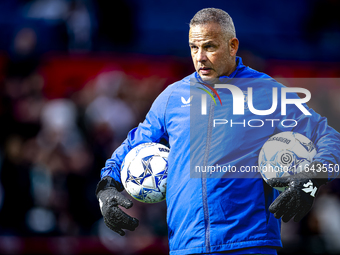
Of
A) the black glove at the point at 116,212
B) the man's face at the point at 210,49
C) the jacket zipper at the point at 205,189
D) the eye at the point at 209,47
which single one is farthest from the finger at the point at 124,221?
the eye at the point at 209,47

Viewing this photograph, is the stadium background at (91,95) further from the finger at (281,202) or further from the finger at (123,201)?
the finger at (281,202)

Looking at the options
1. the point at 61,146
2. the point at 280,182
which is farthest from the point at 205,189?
the point at 61,146

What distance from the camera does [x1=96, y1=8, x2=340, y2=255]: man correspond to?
3346mm

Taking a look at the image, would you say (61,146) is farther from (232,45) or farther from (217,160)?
(217,160)

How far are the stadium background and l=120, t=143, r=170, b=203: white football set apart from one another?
12.6ft

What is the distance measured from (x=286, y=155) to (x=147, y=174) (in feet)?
3.39

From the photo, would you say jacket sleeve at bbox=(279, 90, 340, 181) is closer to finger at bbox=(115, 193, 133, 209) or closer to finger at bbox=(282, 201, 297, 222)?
finger at bbox=(282, 201, 297, 222)

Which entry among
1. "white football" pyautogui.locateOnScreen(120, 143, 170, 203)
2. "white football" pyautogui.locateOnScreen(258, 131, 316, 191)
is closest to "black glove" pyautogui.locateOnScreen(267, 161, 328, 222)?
"white football" pyautogui.locateOnScreen(258, 131, 316, 191)

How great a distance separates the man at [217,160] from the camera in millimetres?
3346

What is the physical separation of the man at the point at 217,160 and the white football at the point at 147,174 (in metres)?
0.09

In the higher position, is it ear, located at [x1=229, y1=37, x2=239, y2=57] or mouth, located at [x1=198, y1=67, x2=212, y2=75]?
ear, located at [x1=229, y1=37, x2=239, y2=57]

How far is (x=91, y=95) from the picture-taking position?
9.12 m

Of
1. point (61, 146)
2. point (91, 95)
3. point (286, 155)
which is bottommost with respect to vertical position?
point (61, 146)

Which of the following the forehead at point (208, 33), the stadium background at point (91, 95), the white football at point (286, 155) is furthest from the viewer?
the stadium background at point (91, 95)
